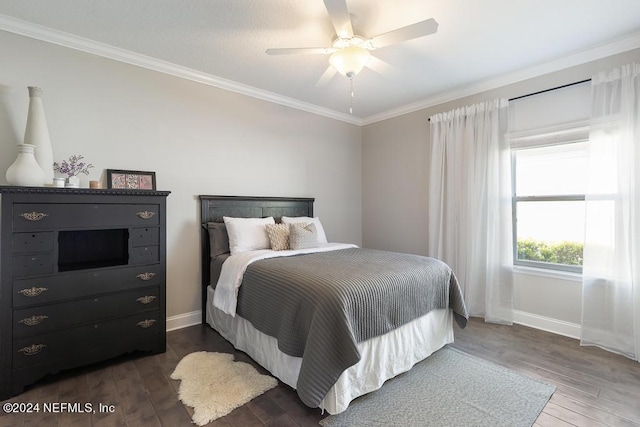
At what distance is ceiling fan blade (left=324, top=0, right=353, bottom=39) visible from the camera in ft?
5.63

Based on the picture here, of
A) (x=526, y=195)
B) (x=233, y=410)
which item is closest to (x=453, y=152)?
(x=526, y=195)

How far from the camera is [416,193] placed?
161 inches

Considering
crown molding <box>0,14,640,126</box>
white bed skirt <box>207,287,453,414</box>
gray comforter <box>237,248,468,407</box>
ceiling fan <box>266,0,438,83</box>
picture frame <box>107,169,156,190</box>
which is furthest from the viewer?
picture frame <box>107,169,156,190</box>

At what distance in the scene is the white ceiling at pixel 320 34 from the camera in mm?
2113

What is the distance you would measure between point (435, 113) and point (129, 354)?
4.20 meters

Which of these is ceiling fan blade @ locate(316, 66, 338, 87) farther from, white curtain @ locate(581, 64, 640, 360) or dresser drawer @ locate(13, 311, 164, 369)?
dresser drawer @ locate(13, 311, 164, 369)

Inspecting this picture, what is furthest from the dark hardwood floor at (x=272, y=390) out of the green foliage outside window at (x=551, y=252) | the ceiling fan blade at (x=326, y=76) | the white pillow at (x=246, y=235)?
the ceiling fan blade at (x=326, y=76)

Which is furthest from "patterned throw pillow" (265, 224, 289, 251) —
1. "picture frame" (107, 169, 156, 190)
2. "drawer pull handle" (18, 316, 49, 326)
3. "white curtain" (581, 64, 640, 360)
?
"white curtain" (581, 64, 640, 360)

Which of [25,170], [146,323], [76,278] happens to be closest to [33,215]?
[25,170]

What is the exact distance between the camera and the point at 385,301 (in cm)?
196

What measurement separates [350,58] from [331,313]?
Answer: 5.92ft

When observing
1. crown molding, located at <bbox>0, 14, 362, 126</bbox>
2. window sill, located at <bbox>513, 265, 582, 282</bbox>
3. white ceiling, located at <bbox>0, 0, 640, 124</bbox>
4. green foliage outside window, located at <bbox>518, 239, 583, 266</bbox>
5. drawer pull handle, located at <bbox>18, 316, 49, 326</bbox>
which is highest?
white ceiling, located at <bbox>0, 0, 640, 124</bbox>

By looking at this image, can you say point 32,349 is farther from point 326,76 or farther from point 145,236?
point 326,76

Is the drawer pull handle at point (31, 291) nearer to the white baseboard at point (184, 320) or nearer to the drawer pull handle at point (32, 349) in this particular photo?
the drawer pull handle at point (32, 349)
